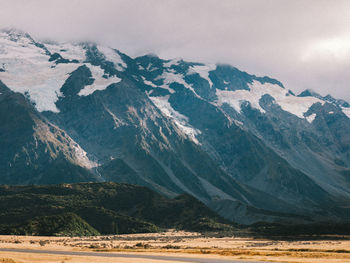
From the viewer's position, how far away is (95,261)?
119 meters

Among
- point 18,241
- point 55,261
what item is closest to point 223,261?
point 55,261

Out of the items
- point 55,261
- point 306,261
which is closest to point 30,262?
point 55,261

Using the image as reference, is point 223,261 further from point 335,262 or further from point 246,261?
point 335,262

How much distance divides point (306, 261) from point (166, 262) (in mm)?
30625

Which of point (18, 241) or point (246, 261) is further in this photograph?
point (18, 241)

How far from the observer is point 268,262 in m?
116

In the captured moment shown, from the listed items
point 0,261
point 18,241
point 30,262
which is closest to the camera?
point 0,261

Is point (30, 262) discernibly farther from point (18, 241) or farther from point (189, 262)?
point (18, 241)

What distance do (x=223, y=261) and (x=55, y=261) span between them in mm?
37394

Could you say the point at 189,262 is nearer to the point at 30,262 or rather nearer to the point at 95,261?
the point at 95,261

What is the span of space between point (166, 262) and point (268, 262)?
22.2 m

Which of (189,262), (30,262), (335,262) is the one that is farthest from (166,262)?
(335,262)

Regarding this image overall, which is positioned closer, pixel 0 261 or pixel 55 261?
pixel 0 261

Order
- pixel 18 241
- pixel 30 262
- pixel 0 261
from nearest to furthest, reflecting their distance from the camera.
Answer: pixel 0 261 → pixel 30 262 → pixel 18 241
